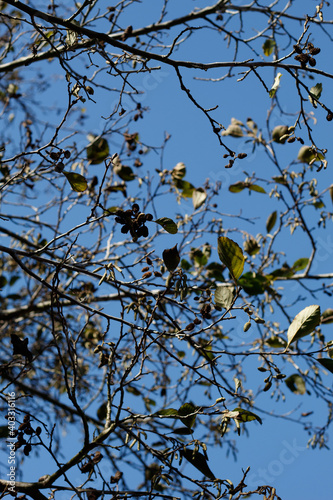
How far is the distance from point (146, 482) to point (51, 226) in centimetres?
160

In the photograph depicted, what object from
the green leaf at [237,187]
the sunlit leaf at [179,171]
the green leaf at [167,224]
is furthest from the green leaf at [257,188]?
the green leaf at [167,224]

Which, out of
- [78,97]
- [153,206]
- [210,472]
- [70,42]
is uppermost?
[153,206]

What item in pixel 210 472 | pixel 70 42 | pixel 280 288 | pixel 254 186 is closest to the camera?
pixel 210 472

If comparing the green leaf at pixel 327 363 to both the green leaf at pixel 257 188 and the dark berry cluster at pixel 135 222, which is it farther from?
the green leaf at pixel 257 188

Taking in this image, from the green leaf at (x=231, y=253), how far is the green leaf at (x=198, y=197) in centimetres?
142

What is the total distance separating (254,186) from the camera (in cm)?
275

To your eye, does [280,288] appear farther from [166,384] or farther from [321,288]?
[166,384]

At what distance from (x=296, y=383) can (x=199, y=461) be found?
1342mm

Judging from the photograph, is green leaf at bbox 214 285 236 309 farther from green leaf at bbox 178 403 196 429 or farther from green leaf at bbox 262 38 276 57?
green leaf at bbox 262 38 276 57

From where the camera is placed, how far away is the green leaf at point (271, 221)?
2984 mm

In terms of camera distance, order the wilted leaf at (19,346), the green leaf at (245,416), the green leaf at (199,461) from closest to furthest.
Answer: the green leaf at (245,416) → the green leaf at (199,461) → the wilted leaf at (19,346)

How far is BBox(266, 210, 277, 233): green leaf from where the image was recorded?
2984mm

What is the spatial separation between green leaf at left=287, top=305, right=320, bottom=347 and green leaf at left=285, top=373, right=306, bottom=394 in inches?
51.7

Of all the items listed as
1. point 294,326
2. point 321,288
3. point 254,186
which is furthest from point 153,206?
point 294,326
